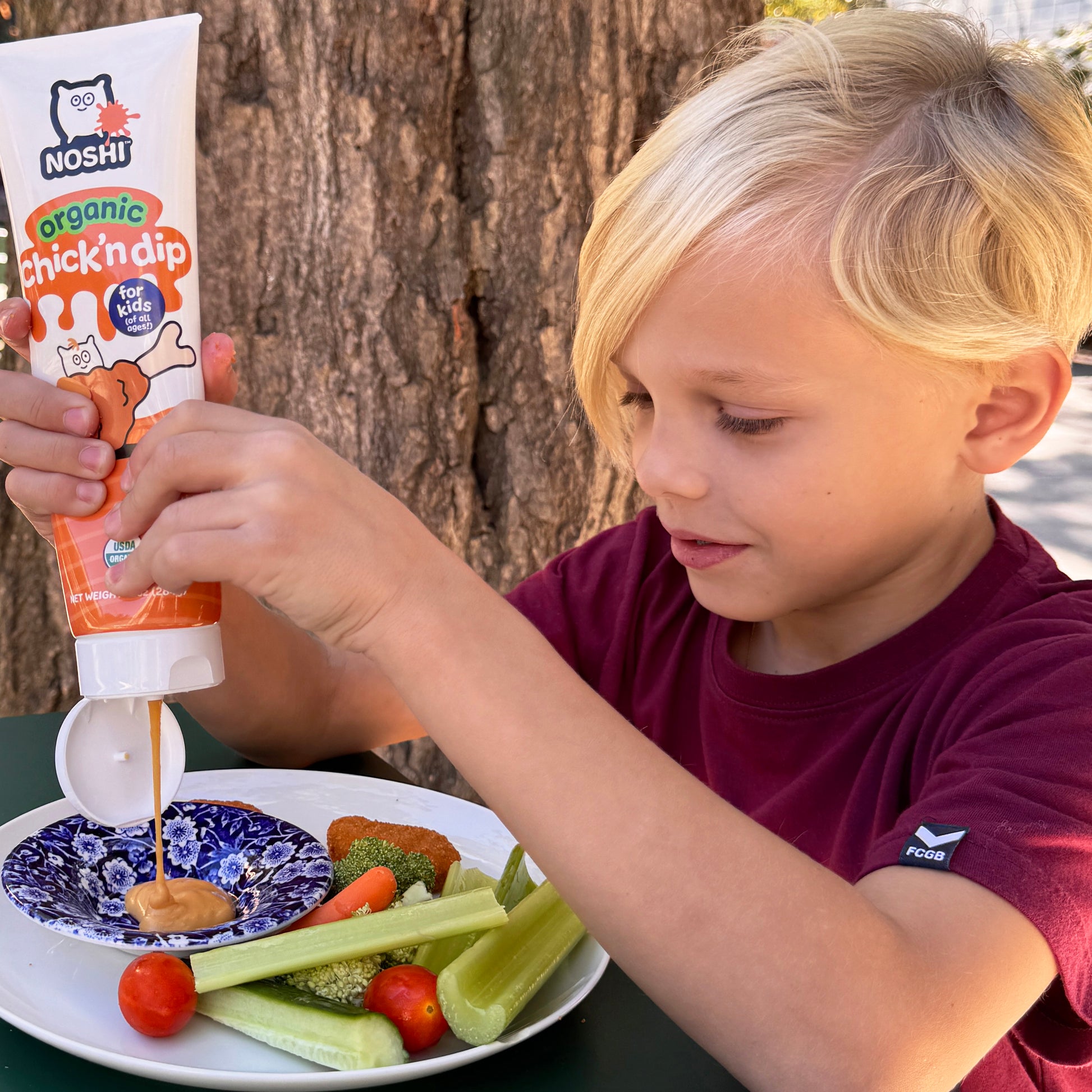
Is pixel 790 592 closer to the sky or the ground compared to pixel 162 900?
closer to the sky

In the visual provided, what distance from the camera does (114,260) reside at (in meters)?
Result: 0.82

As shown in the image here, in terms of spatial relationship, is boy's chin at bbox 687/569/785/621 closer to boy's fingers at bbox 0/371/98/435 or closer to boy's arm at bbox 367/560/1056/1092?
boy's arm at bbox 367/560/1056/1092

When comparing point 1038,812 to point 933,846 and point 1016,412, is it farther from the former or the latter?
point 1016,412

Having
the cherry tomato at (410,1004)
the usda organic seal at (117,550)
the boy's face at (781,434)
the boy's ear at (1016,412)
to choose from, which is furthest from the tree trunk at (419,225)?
the cherry tomato at (410,1004)

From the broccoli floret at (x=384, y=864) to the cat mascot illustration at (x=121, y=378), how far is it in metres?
0.41

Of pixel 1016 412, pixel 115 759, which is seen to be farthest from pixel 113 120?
pixel 1016 412

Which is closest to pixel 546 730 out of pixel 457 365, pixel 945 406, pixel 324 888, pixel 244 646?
pixel 324 888

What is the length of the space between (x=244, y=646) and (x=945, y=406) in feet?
2.68

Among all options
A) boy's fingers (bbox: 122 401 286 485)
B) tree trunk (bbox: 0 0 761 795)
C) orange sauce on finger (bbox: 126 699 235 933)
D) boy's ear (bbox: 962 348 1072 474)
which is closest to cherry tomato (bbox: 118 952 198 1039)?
orange sauce on finger (bbox: 126 699 235 933)

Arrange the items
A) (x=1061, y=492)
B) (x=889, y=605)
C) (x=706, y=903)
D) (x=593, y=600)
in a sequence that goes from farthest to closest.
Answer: (x=1061, y=492) < (x=593, y=600) < (x=889, y=605) < (x=706, y=903)

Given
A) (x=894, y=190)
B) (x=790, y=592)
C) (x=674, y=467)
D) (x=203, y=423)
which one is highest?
(x=894, y=190)

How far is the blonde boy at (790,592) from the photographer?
754 mm

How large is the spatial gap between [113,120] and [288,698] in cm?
71

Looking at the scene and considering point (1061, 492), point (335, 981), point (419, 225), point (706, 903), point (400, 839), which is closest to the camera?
point (706, 903)
